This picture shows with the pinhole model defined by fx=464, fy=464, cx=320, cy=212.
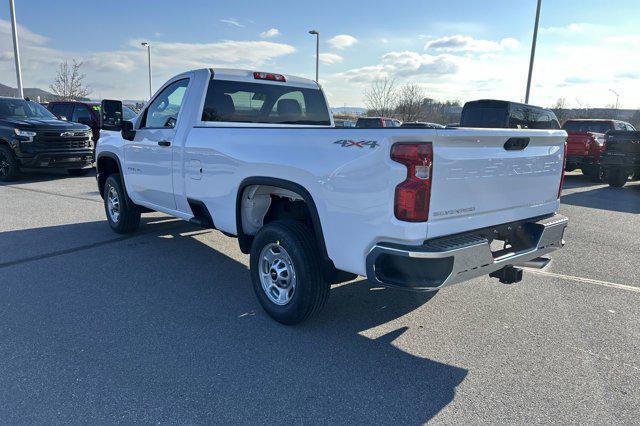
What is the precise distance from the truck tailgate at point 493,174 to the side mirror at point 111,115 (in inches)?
184

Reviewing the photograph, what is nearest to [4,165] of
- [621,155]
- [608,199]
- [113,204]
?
[113,204]

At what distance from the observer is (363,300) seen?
445cm

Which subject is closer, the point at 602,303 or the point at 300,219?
the point at 300,219

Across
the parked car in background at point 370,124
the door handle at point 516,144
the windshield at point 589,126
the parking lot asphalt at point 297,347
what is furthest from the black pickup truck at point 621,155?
the door handle at point 516,144

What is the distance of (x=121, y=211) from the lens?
254 inches

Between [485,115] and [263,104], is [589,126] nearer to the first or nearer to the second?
[485,115]

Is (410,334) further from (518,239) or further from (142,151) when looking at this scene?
(142,151)

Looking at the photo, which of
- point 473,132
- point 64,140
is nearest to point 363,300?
point 473,132

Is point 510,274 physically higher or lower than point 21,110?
lower

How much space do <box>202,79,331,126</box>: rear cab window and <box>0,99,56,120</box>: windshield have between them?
33.0 feet

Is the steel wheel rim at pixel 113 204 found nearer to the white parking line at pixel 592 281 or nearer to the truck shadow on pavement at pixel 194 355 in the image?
the truck shadow on pavement at pixel 194 355

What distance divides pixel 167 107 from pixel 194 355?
3.20 meters

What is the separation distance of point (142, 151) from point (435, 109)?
29525 mm

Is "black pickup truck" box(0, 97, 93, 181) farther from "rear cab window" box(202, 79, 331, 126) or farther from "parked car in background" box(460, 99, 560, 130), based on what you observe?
"parked car in background" box(460, 99, 560, 130)
